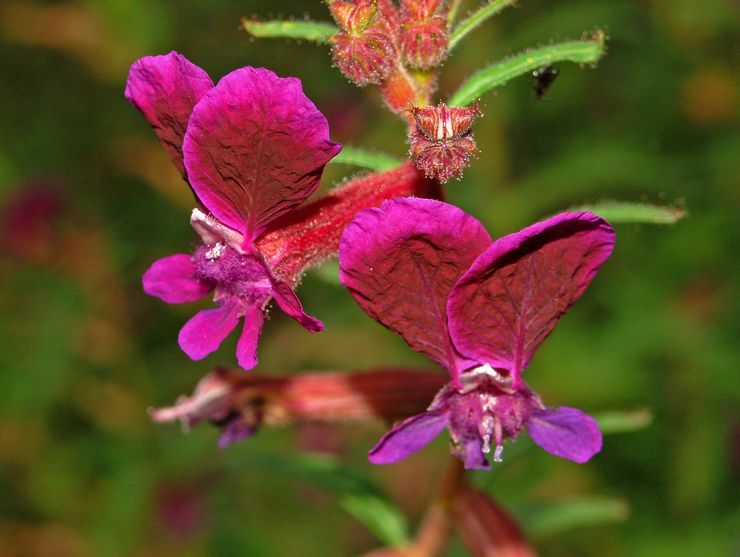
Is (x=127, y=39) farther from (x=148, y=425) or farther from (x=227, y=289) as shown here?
(x=227, y=289)

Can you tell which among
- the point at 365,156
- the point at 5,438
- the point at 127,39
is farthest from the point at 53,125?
the point at 365,156

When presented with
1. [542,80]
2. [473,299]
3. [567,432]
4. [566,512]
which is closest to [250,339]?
[473,299]

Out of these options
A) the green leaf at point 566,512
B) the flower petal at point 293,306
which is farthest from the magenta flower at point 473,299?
the green leaf at point 566,512

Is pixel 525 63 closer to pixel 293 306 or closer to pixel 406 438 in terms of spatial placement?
pixel 293 306

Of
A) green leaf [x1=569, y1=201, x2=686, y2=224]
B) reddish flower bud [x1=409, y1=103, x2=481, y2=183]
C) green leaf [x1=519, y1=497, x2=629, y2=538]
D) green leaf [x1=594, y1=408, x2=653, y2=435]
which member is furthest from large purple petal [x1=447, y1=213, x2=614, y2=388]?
green leaf [x1=519, y1=497, x2=629, y2=538]

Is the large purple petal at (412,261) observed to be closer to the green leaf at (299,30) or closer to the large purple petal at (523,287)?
the large purple petal at (523,287)

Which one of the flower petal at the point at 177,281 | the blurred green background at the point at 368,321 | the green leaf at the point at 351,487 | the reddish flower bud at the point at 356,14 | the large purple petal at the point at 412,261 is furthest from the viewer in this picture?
the blurred green background at the point at 368,321
